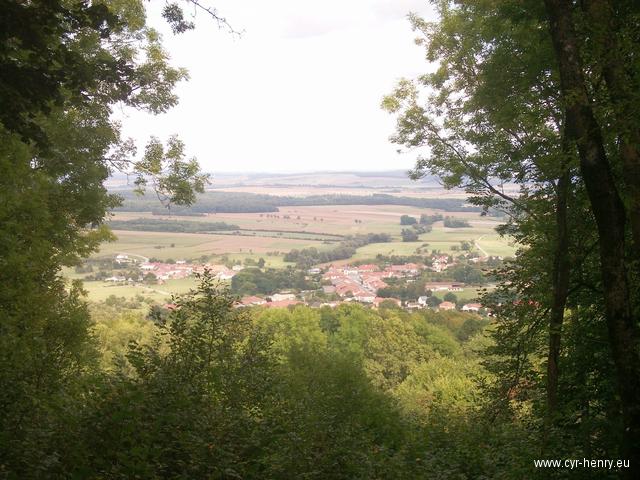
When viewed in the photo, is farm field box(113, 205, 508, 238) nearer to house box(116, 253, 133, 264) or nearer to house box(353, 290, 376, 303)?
house box(116, 253, 133, 264)

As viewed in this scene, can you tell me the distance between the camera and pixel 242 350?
27.0ft

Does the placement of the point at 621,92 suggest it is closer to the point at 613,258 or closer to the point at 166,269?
the point at 613,258

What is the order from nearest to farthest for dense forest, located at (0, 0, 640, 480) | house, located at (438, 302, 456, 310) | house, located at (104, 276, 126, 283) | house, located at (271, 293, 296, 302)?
1. dense forest, located at (0, 0, 640, 480)
2. house, located at (104, 276, 126, 283)
3. house, located at (438, 302, 456, 310)
4. house, located at (271, 293, 296, 302)

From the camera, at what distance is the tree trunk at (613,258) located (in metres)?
3.97

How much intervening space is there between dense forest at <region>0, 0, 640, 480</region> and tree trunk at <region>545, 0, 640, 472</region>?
0.06ft

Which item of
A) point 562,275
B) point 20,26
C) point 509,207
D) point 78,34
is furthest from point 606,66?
point 78,34

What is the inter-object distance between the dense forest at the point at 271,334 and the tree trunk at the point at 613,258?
2 centimetres

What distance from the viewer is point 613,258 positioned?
13.4ft

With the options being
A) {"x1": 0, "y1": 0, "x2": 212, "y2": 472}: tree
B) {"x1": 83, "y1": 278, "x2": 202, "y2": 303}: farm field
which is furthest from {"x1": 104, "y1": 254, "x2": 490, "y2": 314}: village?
{"x1": 0, "y1": 0, "x2": 212, "y2": 472}: tree

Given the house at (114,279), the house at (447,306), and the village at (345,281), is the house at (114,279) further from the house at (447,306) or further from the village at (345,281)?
the house at (447,306)

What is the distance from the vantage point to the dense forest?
438 centimetres

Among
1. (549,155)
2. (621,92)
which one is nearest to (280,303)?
(549,155)

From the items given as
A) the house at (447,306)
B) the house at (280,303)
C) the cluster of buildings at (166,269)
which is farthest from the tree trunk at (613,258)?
the house at (447,306)

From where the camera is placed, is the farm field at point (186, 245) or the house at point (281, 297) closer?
the house at point (281, 297)
